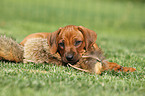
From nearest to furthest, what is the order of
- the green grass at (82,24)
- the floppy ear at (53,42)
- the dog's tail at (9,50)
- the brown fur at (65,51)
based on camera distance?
1. the green grass at (82,24)
2. the brown fur at (65,51)
3. the dog's tail at (9,50)
4. the floppy ear at (53,42)

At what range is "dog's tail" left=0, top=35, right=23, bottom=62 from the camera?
409 centimetres

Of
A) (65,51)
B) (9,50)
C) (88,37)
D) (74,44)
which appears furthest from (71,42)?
(9,50)

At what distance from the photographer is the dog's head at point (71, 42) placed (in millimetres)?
3975

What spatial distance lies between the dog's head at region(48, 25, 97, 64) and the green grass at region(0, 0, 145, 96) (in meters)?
0.34

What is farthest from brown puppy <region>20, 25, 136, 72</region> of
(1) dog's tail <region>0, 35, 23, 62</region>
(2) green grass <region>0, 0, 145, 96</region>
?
(1) dog's tail <region>0, 35, 23, 62</region>

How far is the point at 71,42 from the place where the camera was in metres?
4.13

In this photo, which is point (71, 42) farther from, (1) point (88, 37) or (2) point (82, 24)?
(2) point (82, 24)

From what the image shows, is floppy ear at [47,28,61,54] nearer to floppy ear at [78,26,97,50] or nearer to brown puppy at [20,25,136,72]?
brown puppy at [20,25,136,72]

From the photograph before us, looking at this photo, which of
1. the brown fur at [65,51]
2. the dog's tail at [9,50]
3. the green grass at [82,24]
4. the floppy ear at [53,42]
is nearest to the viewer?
the green grass at [82,24]

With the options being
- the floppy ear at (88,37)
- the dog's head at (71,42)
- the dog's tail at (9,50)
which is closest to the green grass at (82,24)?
the dog's tail at (9,50)

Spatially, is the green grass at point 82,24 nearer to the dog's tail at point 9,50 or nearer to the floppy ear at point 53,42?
the dog's tail at point 9,50

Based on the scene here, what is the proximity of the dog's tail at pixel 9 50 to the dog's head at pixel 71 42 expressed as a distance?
0.72 m

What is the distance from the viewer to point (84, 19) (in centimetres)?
2155

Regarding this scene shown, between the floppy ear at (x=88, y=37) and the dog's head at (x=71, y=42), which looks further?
the floppy ear at (x=88, y=37)
